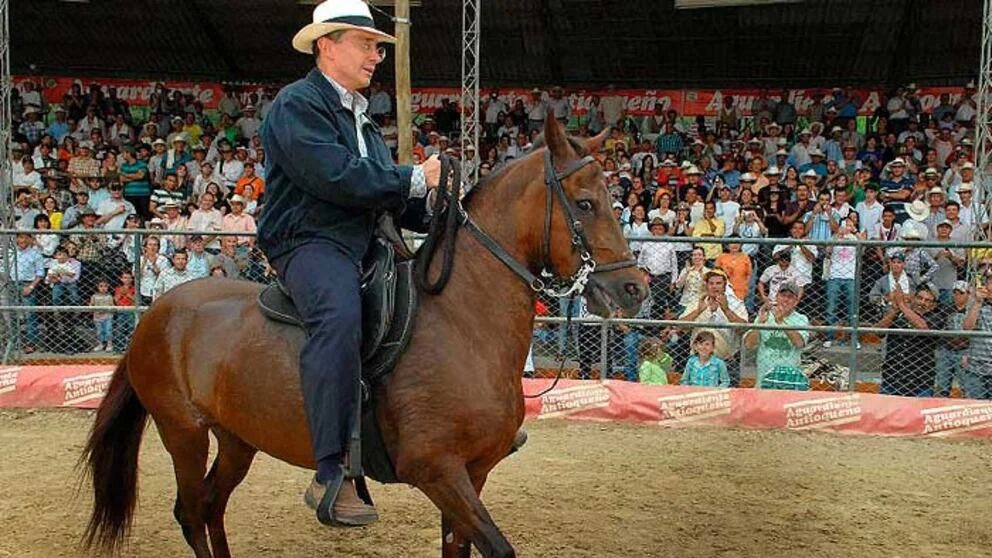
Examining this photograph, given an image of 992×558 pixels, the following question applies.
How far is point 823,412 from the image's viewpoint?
8695 mm

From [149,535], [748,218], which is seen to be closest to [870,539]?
[149,535]

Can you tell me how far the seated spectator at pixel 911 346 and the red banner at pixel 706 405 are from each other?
285 mm

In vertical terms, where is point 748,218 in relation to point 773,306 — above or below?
above

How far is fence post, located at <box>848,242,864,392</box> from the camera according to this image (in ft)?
28.6

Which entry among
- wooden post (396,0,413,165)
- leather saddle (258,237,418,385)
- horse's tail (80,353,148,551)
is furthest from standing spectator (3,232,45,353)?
leather saddle (258,237,418,385)

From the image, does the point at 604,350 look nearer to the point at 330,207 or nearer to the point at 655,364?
the point at 655,364

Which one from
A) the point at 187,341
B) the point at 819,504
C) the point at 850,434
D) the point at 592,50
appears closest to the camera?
the point at 187,341

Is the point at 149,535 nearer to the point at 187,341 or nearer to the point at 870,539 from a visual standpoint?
the point at 187,341

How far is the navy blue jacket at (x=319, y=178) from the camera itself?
3.73 metres

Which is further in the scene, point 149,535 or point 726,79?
point 726,79

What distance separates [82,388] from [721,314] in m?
6.07

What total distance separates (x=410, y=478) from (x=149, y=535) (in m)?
2.68

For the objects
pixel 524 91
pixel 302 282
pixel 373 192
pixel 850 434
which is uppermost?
pixel 524 91

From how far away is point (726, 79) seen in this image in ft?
66.7
